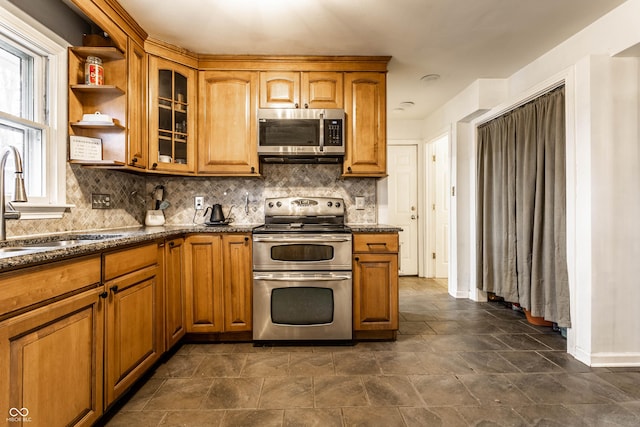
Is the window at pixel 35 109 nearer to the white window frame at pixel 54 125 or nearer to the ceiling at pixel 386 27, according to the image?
the white window frame at pixel 54 125

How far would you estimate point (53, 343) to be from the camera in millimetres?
1293

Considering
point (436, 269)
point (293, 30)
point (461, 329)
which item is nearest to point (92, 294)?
point (293, 30)

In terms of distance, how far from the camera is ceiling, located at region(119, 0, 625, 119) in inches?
86.2

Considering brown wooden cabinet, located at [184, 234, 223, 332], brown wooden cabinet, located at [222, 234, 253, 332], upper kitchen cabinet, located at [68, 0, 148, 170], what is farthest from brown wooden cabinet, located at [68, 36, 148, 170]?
brown wooden cabinet, located at [222, 234, 253, 332]

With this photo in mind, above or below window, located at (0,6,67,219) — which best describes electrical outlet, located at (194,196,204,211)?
below

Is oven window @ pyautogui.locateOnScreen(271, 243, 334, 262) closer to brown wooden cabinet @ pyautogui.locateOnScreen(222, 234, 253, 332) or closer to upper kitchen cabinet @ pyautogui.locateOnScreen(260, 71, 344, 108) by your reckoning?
brown wooden cabinet @ pyautogui.locateOnScreen(222, 234, 253, 332)

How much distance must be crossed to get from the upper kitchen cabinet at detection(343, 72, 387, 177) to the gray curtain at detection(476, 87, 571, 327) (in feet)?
4.20

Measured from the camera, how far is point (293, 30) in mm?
2486

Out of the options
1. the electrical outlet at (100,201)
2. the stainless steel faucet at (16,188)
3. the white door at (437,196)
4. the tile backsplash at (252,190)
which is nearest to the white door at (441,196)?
the white door at (437,196)

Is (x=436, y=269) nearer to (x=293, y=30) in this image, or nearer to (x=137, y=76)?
(x=293, y=30)

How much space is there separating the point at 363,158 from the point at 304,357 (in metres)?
1.70

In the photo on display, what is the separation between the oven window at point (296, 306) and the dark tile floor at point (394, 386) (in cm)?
22

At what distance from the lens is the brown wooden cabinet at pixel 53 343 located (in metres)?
1.11

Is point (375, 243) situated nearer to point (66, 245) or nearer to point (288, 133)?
point (288, 133)
